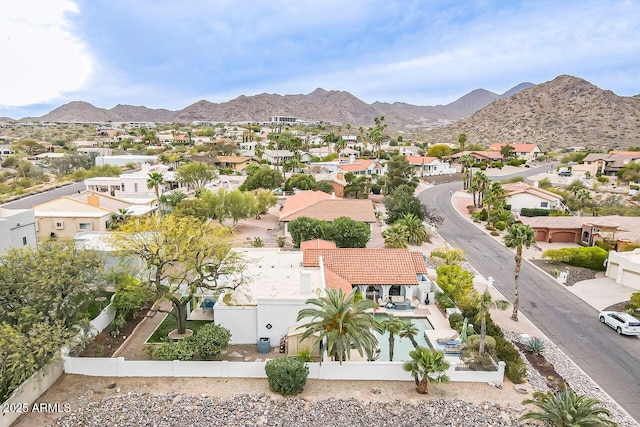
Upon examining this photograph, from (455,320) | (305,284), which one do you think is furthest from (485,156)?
(305,284)

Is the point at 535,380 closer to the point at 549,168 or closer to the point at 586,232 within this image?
the point at 586,232

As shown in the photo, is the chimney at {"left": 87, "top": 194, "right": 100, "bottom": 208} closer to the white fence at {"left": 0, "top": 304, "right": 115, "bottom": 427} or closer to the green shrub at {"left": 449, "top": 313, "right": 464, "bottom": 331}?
the white fence at {"left": 0, "top": 304, "right": 115, "bottom": 427}

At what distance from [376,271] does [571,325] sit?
510 inches

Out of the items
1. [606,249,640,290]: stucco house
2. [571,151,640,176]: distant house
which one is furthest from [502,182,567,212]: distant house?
[571,151,640,176]: distant house

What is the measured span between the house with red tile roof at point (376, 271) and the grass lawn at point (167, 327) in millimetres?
8024

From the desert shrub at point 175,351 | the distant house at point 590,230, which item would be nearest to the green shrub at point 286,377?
the desert shrub at point 175,351

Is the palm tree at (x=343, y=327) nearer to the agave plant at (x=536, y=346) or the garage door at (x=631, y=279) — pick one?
the agave plant at (x=536, y=346)

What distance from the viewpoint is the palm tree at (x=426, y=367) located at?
777 inches

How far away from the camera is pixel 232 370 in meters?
21.0

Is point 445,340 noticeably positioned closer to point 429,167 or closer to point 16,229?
point 16,229

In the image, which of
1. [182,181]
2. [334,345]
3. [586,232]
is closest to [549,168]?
[586,232]

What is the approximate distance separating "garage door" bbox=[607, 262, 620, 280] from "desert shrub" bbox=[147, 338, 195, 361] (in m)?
34.2

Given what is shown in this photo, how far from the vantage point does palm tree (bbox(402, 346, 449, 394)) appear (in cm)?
1973

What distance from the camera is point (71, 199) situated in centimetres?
4241
